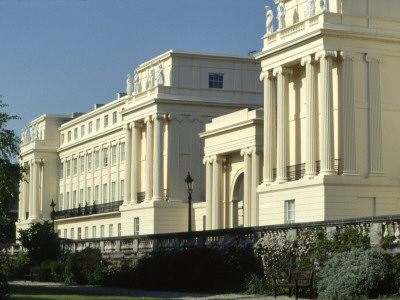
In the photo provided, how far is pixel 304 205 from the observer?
5166 cm

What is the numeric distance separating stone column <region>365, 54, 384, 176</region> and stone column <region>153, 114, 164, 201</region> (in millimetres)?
26579

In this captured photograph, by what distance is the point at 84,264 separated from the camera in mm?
49000

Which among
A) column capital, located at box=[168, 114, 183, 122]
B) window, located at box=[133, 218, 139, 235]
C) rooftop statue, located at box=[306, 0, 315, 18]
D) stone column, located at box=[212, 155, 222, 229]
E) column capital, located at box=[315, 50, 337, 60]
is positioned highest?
rooftop statue, located at box=[306, 0, 315, 18]

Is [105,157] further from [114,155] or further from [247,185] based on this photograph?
[247,185]

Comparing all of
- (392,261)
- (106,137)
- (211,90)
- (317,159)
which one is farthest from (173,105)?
(392,261)

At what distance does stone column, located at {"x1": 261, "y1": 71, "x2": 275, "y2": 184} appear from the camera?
5578 cm

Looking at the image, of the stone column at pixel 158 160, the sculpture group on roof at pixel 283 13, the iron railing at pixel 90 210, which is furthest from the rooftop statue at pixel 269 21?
the iron railing at pixel 90 210

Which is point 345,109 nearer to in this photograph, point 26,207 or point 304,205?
point 304,205

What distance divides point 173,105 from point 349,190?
2837 centimetres

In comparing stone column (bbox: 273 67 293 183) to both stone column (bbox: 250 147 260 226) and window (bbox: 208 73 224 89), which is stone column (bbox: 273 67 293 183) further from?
window (bbox: 208 73 224 89)

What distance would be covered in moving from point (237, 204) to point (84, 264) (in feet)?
63.2

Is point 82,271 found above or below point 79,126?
below

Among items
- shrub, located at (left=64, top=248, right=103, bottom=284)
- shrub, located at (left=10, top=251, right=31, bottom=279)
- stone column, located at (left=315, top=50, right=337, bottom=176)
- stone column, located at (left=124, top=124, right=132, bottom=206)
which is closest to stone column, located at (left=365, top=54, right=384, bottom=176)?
stone column, located at (left=315, top=50, right=337, bottom=176)

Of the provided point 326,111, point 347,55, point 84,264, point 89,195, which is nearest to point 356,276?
point 84,264
